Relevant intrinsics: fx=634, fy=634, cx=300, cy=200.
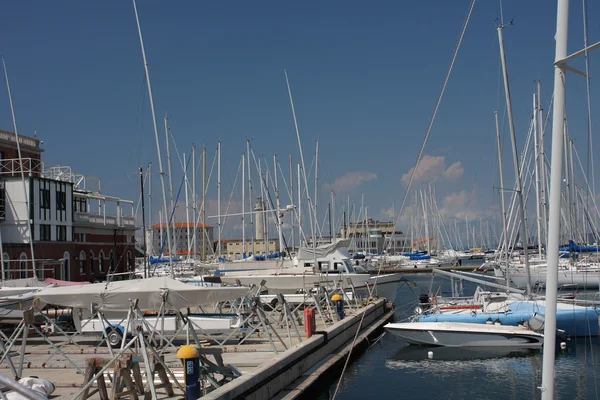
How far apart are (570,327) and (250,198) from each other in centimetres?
4415

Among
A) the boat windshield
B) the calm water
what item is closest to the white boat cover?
the calm water

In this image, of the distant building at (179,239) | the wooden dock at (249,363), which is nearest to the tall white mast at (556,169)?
the wooden dock at (249,363)

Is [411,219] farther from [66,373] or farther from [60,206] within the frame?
[66,373]

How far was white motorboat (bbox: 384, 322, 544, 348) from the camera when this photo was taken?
2709 cm

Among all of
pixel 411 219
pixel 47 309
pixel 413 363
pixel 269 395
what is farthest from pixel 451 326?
pixel 411 219

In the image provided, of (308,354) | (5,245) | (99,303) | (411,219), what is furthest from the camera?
(411,219)

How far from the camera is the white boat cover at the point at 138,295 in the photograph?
18.5 metres

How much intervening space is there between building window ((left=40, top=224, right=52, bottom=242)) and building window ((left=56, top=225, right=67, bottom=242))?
108cm

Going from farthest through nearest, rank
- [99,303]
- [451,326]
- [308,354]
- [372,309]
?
[372,309], [451,326], [308,354], [99,303]

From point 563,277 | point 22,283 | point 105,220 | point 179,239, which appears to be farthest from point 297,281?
point 179,239

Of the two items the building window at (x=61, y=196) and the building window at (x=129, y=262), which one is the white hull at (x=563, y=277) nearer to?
the building window at (x=129, y=262)

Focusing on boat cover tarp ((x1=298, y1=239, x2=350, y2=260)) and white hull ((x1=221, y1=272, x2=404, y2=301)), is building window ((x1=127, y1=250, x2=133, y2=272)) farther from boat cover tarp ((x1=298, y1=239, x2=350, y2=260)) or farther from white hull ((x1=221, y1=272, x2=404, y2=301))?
white hull ((x1=221, y1=272, x2=404, y2=301))

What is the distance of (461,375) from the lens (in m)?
24.0

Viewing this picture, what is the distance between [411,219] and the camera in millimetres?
121562
